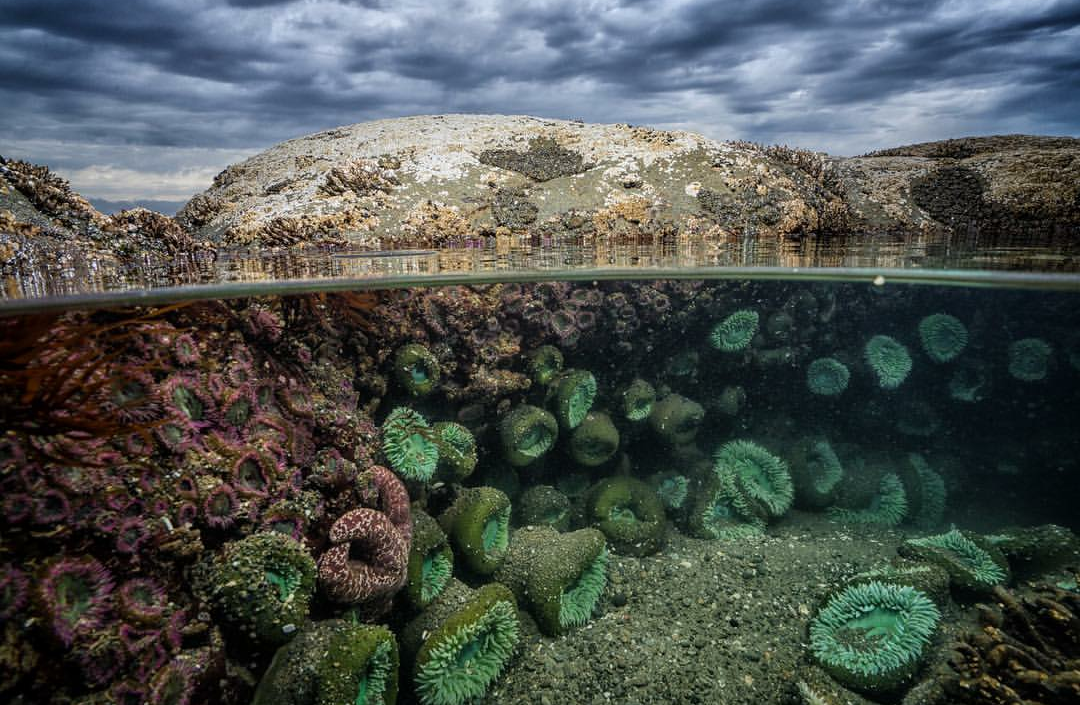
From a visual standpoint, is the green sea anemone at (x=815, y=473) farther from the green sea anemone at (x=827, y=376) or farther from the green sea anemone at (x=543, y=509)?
the green sea anemone at (x=543, y=509)

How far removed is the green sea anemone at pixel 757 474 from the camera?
7.31 m

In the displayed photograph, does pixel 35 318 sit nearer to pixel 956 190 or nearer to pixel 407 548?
pixel 407 548

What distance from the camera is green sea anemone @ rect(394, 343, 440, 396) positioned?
5277 mm

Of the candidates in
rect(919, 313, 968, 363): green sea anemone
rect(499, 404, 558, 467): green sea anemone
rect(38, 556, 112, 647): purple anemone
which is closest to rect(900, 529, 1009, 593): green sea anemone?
rect(919, 313, 968, 363): green sea anemone

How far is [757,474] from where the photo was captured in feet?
24.8

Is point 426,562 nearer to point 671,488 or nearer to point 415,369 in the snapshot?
point 415,369

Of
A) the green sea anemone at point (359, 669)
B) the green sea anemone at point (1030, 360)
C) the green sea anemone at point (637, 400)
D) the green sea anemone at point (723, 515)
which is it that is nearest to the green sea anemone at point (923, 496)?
the green sea anemone at point (1030, 360)

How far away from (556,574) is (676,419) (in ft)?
10.4

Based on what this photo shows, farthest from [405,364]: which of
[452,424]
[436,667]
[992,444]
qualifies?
[992,444]

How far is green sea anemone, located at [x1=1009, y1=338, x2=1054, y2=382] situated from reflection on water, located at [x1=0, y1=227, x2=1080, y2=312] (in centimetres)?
228

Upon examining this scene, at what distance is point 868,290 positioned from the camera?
9047mm

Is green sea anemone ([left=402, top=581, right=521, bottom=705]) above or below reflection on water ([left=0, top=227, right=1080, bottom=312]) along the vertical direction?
below

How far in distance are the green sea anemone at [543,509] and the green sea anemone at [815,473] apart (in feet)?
12.1

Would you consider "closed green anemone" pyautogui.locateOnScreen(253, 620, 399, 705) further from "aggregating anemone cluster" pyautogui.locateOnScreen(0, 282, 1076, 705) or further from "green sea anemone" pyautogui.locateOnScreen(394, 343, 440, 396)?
"green sea anemone" pyautogui.locateOnScreen(394, 343, 440, 396)
